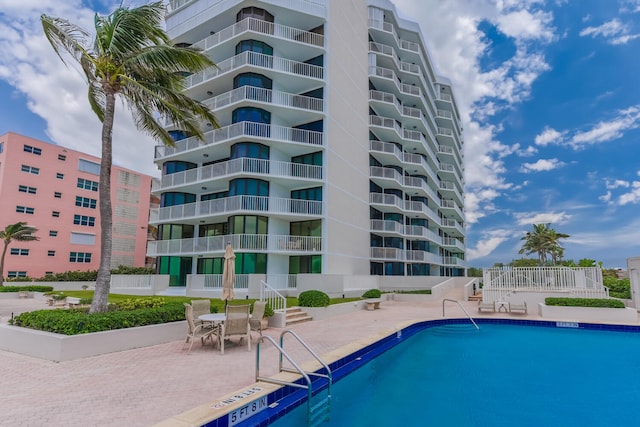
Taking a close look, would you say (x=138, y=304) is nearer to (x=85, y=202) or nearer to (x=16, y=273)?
(x=16, y=273)

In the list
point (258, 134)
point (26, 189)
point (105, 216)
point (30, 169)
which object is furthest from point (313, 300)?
point (30, 169)

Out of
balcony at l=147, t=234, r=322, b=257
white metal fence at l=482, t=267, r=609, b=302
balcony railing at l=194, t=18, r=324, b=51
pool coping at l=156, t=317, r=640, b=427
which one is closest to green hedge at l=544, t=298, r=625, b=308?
white metal fence at l=482, t=267, r=609, b=302

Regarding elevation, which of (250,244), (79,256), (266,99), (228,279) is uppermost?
(266,99)

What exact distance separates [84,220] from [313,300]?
1637 inches

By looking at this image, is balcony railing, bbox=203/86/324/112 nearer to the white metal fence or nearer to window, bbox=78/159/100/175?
the white metal fence

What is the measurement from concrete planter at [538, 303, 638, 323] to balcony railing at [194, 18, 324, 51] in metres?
20.5

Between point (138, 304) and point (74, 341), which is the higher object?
point (138, 304)

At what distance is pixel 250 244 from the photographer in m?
20.9

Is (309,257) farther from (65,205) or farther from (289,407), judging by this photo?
(65,205)

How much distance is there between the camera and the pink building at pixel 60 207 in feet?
123

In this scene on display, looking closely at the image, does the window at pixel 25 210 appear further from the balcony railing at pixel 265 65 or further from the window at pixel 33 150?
the balcony railing at pixel 265 65

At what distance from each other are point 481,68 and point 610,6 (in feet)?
27.9

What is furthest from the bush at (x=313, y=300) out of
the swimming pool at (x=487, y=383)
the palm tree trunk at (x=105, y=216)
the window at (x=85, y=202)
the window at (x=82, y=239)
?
the window at (x=85, y=202)

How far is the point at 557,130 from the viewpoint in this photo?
33031mm
